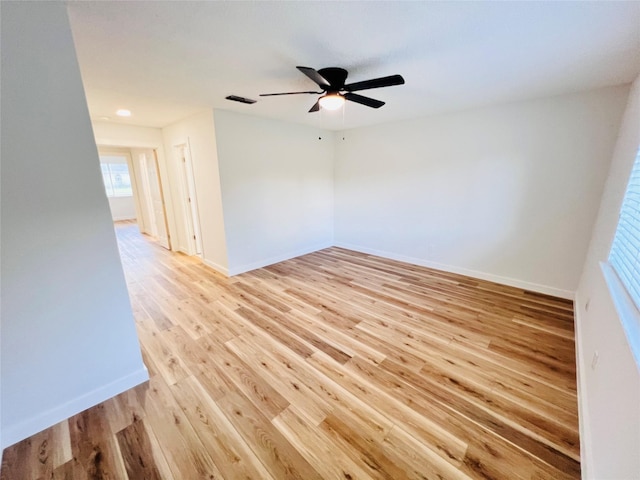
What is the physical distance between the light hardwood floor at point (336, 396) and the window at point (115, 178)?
8576 millimetres

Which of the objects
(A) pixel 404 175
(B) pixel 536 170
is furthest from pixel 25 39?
(B) pixel 536 170

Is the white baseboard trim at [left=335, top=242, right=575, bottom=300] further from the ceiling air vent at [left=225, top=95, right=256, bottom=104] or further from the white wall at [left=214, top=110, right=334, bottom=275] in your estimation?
the ceiling air vent at [left=225, top=95, right=256, bottom=104]

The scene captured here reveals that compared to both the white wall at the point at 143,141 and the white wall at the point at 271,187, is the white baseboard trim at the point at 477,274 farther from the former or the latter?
the white wall at the point at 143,141

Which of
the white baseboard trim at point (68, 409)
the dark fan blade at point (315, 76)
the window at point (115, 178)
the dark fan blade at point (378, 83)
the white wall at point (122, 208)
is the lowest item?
the white baseboard trim at point (68, 409)

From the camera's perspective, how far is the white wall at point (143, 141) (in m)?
4.05

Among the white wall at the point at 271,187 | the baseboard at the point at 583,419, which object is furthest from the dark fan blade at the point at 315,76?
the baseboard at the point at 583,419

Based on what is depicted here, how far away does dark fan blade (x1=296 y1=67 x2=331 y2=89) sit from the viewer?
1.77 meters

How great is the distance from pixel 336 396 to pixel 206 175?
11.3 feet

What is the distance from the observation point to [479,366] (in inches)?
79.8

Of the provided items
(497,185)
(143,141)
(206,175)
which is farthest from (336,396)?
(143,141)

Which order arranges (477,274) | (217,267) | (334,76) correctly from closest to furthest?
1. (334,76)
2. (477,274)
3. (217,267)

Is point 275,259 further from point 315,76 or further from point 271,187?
point 315,76

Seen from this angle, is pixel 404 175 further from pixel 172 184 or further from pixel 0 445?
pixel 0 445

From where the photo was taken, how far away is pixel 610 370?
1261 millimetres
